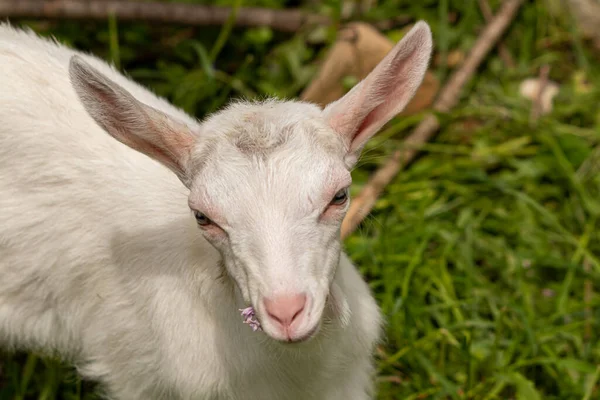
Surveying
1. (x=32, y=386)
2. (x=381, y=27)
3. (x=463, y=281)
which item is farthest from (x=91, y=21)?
(x=463, y=281)

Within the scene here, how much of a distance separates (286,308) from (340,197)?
47 cm

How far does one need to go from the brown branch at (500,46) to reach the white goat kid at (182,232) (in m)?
3.15

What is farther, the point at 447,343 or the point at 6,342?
the point at 447,343

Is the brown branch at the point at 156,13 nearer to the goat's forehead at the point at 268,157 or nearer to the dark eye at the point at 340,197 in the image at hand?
the goat's forehead at the point at 268,157

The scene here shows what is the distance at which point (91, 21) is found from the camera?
5.91 m

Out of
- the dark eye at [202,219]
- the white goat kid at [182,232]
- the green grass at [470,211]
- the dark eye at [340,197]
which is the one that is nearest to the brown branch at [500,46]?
the green grass at [470,211]

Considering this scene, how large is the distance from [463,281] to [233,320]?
6.36 ft

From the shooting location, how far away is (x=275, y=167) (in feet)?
9.48

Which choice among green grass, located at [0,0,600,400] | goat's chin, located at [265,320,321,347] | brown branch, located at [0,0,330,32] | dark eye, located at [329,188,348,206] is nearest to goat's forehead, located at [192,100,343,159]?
dark eye, located at [329,188,348,206]

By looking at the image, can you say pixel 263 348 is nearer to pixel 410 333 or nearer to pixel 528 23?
pixel 410 333

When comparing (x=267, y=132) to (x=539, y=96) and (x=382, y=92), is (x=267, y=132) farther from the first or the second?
(x=539, y=96)

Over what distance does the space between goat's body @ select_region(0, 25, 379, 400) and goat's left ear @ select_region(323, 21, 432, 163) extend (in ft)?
1.87

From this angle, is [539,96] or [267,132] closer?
[267,132]

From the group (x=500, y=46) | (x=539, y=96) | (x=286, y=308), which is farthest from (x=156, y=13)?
(x=286, y=308)
